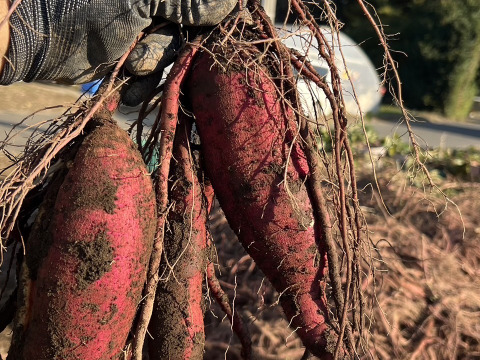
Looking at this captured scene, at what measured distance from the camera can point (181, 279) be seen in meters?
1.33

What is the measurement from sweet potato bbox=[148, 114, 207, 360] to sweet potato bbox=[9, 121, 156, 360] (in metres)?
0.11

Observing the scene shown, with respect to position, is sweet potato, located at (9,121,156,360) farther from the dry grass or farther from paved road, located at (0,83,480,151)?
paved road, located at (0,83,480,151)

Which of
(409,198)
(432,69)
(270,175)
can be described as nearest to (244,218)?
(270,175)

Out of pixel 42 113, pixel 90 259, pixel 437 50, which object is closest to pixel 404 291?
pixel 90 259

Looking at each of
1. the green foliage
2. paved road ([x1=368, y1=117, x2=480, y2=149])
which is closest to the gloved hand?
paved road ([x1=368, y1=117, x2=480, y2=149])

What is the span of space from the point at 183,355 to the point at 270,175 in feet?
1.63

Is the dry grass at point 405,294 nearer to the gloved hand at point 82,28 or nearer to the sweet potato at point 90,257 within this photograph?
the sweet potato at point 90,257

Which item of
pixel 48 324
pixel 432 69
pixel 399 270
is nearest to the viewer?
pixel 48 324

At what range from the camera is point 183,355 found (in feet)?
4.35

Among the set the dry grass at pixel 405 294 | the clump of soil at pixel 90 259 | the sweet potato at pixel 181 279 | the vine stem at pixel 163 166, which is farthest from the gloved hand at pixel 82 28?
the dry grass at pixel 405 294

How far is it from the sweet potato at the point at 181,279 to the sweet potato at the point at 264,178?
8 cm

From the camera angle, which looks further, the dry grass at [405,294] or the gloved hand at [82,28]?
the dry grass at [405,294]

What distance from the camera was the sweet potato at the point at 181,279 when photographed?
132 cm

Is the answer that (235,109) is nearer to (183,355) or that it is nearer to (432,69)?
(183,355)
